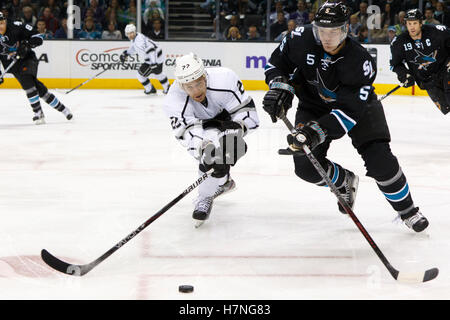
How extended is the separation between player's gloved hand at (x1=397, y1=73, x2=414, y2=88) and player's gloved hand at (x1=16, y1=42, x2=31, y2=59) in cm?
335

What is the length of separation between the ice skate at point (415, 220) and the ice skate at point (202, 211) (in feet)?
2.83

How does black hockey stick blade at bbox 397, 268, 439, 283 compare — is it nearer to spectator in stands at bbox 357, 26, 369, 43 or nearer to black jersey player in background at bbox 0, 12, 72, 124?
black jersey player in background at bbox 0, 12, 72, 124

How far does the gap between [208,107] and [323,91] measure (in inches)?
20.1

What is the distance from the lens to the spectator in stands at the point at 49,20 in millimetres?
10523

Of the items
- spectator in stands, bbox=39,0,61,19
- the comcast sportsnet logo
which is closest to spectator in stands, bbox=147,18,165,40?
the comcast sportsnet logo

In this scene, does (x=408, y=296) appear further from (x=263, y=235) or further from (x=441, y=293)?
(x=263, y=235)

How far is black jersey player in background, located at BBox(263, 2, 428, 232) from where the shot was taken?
8.88 ft

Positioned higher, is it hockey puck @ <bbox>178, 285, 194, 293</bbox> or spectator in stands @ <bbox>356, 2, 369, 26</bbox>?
hockey puck @ <bbox>178, 285, 194, 293</bbox>

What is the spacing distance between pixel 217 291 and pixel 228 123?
916 millimetres

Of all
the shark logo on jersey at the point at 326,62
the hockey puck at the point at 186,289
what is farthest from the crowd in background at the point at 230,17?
the hockey puck at the point at 186,289

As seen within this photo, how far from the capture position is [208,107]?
310 cm

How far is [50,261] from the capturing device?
99.5 inches

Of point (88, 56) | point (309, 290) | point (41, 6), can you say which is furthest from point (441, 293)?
point (41, 6)

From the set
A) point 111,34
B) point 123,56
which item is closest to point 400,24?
point 123,56
